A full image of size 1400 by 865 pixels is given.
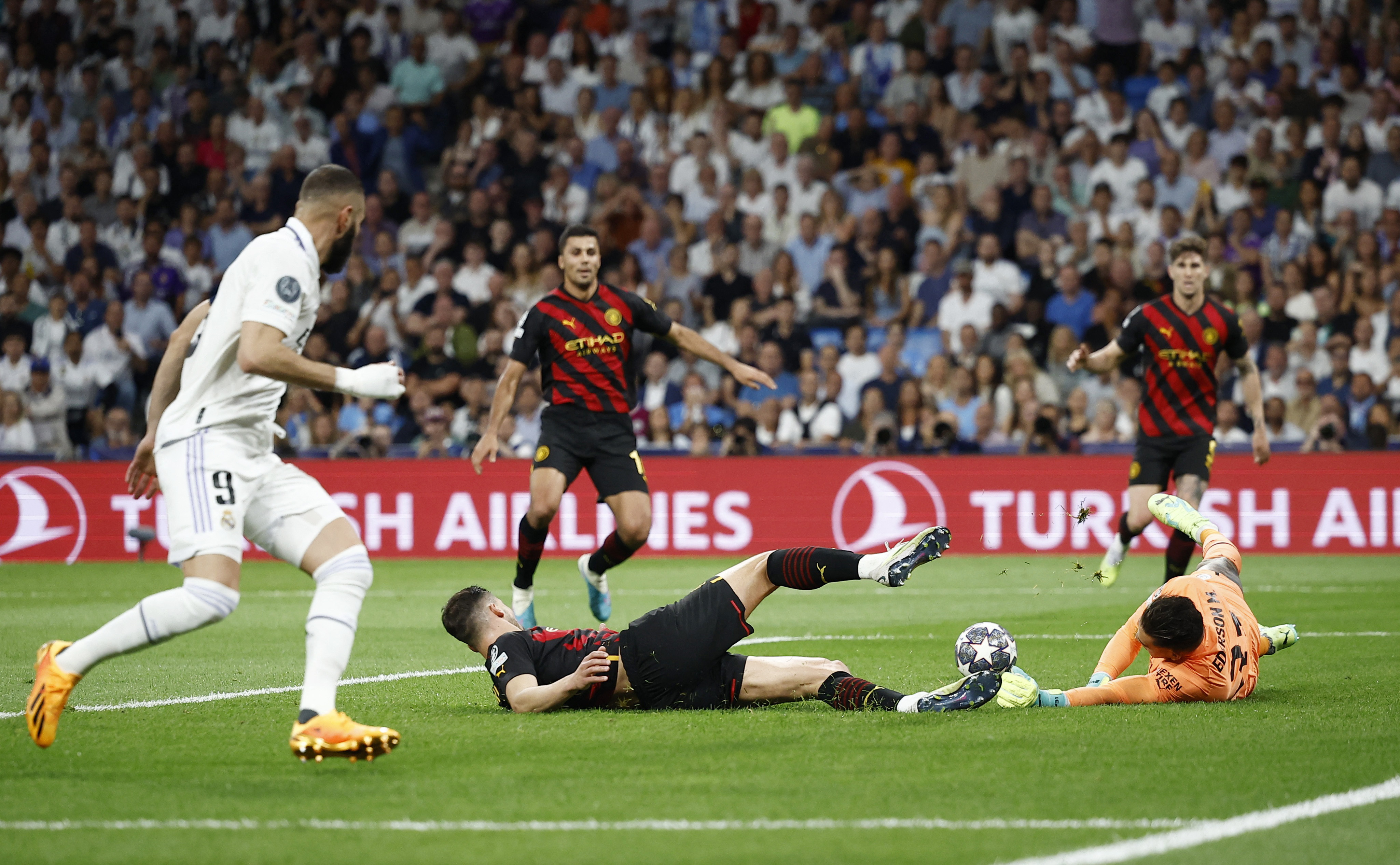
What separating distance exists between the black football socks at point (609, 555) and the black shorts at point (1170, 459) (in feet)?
12.4

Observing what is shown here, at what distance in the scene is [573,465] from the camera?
10492 mm

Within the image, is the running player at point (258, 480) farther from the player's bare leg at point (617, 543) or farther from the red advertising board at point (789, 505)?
the red advertising board at point (789, 505)

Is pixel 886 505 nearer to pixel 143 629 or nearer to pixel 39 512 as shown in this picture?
pixel 39 512

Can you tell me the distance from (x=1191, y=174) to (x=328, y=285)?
1089 cm

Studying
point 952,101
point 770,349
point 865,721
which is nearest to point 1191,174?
point 952,101

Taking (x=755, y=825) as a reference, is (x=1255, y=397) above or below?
above

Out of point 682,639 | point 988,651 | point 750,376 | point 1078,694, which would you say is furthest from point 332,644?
point 750,376

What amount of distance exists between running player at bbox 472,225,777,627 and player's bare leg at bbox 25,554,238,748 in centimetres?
472

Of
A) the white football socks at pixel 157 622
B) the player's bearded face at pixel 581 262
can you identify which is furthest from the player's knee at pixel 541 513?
the white football socks at pixel 157 622

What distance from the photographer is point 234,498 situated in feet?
18.7

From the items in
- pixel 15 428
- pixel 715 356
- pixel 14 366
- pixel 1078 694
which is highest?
pixel 715 356

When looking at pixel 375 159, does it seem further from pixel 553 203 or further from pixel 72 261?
pixel 72 261

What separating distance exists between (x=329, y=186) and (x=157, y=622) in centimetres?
174

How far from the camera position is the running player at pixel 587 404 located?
34.0ft
